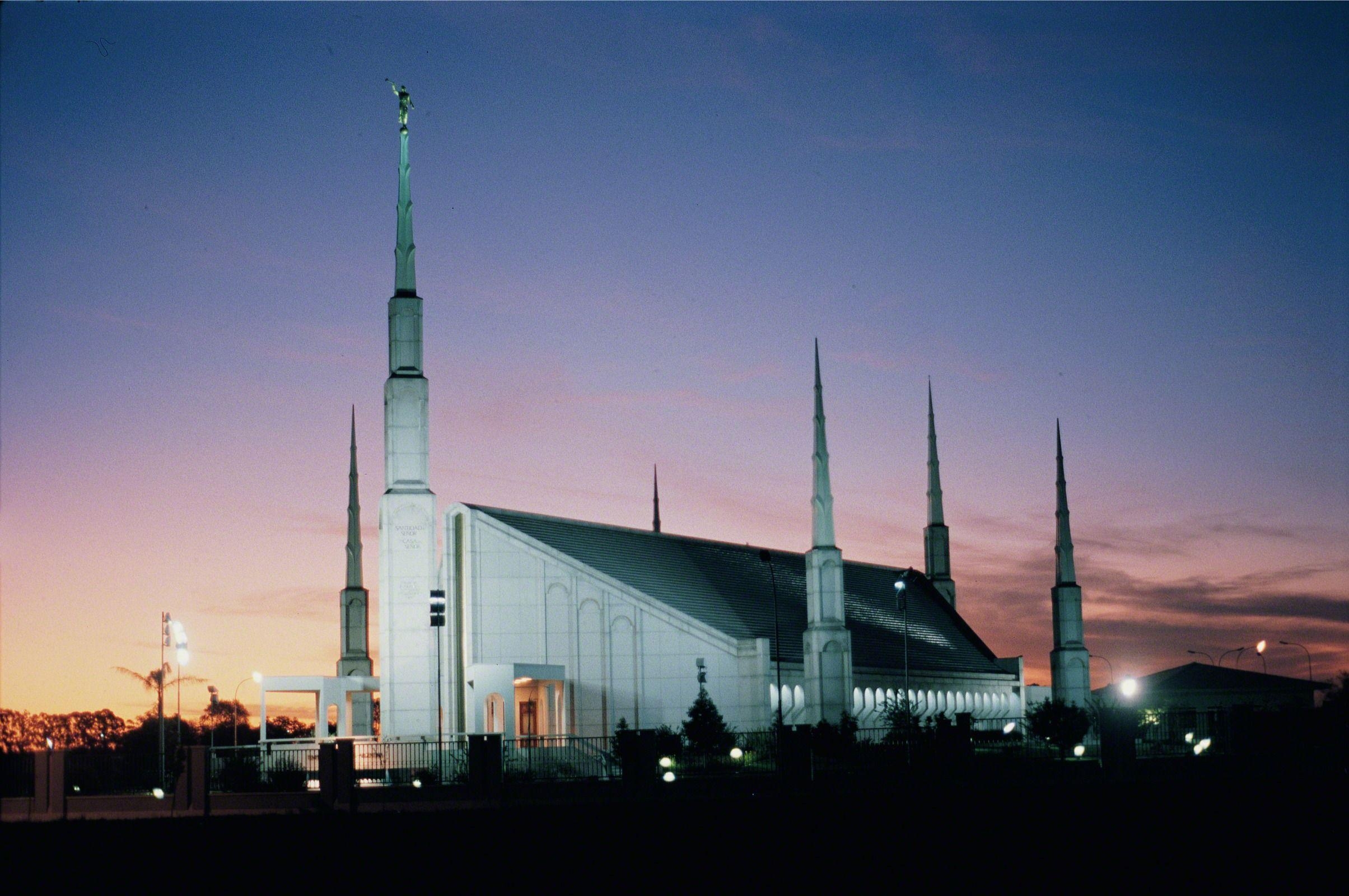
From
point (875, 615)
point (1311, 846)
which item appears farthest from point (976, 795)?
point (875, 615)

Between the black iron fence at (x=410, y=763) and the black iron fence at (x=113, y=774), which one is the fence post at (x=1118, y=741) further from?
the black iron fence at (x=113, y=774)

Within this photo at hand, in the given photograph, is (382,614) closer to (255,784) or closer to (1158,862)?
(255,784)

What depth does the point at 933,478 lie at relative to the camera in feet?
380

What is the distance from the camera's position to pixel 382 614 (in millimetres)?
68625

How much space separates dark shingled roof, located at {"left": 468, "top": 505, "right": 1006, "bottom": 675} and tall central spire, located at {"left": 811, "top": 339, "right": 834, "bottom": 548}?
18.5 feet

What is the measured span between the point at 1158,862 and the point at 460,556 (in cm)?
5078

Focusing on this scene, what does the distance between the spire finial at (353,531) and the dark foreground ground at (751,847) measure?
170 feet

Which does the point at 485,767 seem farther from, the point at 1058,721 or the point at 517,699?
the point at 1058,721

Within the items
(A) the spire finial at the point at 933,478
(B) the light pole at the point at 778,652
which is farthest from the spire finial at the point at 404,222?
(A) the spire finial at the point at 933,478

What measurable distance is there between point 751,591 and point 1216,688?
88.0 meters

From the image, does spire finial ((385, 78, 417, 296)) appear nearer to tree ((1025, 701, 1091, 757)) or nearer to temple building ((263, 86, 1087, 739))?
temple building ((263, 86, 1087, 739))

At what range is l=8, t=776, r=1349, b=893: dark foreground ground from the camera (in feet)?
75.8

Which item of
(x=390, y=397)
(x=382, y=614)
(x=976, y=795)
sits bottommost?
(x=976, y=795)

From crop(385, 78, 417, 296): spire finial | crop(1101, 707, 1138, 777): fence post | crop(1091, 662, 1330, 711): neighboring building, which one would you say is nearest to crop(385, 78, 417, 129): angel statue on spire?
crop(385, 78, 417, 296): spire finial
